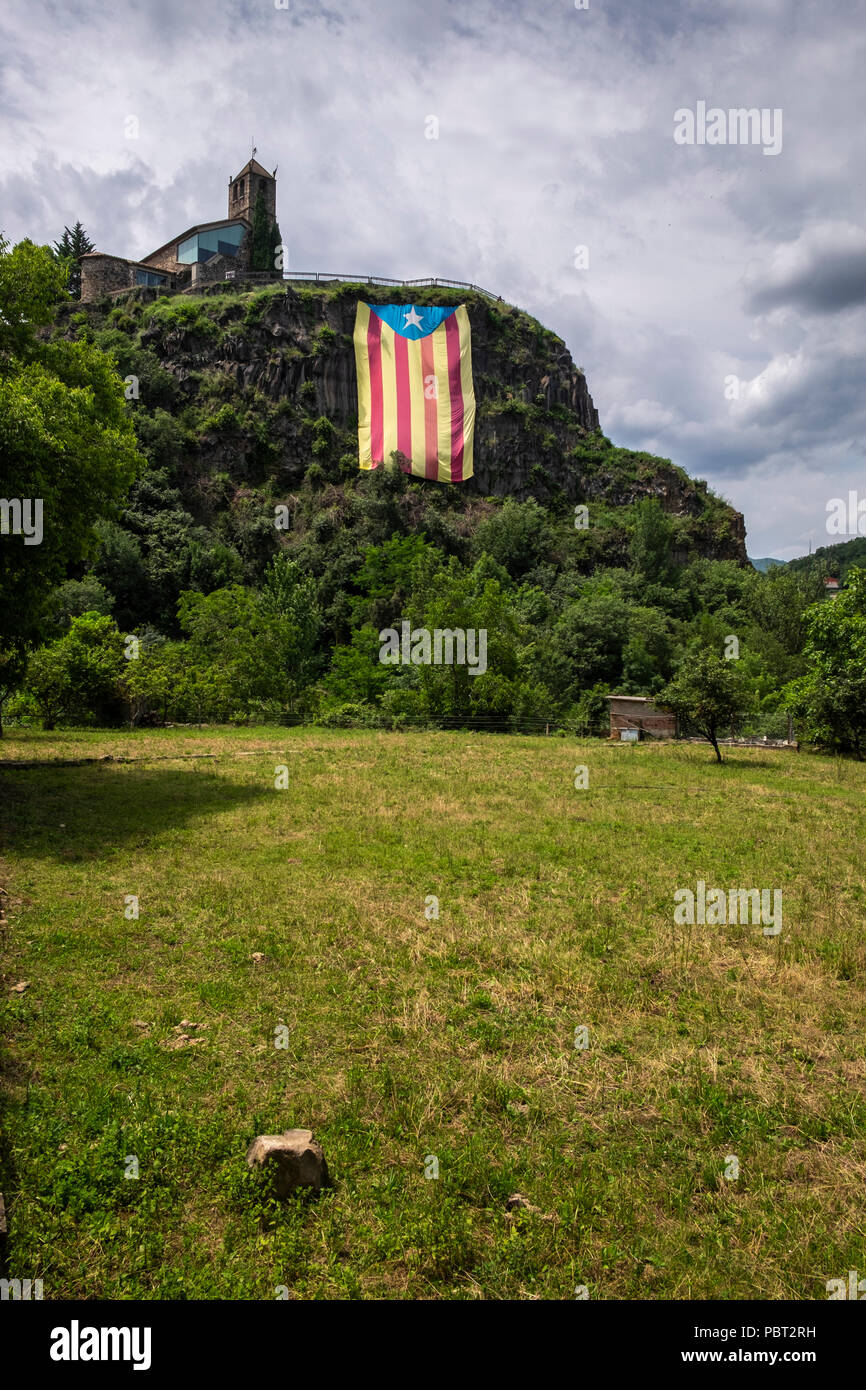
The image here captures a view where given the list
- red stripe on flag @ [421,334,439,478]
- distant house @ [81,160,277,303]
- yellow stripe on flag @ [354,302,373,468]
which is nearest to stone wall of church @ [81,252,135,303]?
distant house @ [81,160,277,303]

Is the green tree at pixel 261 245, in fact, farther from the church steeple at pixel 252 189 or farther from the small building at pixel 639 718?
the small building at pixel 639 718

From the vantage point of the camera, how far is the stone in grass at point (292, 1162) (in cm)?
514

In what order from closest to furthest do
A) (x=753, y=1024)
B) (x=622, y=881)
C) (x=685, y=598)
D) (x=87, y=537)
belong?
(x=753, y=1024), (x=622, y=881), (x=87, y=537), (x=685, y=598)

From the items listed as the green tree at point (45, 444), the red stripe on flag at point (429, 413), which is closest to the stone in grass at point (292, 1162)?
the green tree at point (45, 444)

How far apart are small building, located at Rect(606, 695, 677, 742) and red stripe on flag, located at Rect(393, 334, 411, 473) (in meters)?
48.7

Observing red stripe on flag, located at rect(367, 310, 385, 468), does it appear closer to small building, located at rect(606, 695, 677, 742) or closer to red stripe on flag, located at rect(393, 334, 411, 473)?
red stripe on flag, located at rect(393, 334, 411, 473)

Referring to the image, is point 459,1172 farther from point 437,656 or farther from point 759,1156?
point 437,656

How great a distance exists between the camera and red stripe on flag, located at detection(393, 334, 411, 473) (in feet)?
258

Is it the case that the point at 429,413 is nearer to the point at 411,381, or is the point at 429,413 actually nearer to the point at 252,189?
the point at 411,381

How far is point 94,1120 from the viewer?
5.75 meters

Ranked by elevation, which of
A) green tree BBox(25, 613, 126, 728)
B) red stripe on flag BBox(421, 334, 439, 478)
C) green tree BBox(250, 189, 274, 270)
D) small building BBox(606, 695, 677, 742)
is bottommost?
small building BBox(606, 695, 677, 742)
